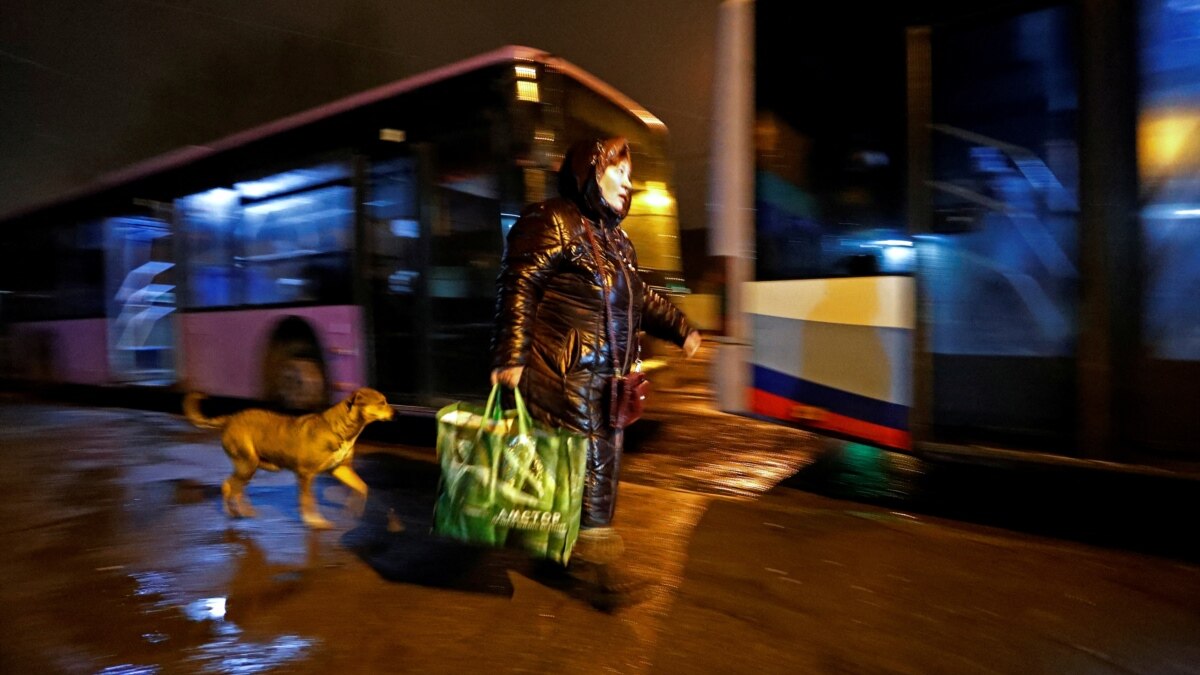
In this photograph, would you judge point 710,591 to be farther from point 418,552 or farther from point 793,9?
point 793,9

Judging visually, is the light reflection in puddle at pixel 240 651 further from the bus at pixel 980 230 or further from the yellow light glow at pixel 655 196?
the yellow light glow at pixel 655 196

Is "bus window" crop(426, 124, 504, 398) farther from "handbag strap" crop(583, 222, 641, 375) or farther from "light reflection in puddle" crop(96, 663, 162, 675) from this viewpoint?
"light reflection in puddle" crop(96, 663, 162, 675)

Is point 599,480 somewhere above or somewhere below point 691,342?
below

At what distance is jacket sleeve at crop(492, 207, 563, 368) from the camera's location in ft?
10.6

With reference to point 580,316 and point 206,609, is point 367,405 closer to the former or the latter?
point 206,609

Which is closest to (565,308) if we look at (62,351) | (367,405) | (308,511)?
(367,405)

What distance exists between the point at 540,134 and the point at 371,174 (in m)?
1.88

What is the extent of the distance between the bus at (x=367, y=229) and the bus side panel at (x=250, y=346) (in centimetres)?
2

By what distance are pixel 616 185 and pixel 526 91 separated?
10.2 feet

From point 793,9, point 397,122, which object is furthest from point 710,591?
point 397,122

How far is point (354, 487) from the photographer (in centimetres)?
470

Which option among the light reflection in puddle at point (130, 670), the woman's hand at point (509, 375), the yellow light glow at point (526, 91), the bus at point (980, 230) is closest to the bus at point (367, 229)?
the yellow light glow at point (526, 91)

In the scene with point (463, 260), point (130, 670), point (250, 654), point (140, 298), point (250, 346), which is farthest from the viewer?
point (140, 298)

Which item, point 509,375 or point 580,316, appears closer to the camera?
point 509,375
